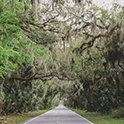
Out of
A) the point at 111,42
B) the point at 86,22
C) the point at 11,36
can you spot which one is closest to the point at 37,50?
the point at 11,36

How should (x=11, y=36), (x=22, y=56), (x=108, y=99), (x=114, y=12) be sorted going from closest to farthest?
→ (x=11, y=36), (x=22, y=56), (x=114, y=12), (x=108, y=99)

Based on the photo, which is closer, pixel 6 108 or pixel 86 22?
pixel 86 22

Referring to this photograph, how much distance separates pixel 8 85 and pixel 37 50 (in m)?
11.0

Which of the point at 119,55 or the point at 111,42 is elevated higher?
the point at 111,42

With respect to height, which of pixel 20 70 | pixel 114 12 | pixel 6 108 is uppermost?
pixel 114 12

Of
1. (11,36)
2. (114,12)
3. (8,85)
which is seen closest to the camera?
(11,36)

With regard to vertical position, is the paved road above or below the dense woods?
below

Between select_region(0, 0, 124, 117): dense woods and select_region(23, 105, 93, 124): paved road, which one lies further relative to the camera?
select_region(23, 105, 93, 124): paved road

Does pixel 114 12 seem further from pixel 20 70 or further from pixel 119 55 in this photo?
pixel 20 70

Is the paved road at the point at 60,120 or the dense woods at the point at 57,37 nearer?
the dense woods at the point at 57,37

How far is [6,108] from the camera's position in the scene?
21625 millimetres

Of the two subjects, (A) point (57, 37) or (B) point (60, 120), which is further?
(B) point (60, 120)

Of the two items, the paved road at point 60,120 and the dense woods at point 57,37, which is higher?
the dense woods at point 57,37

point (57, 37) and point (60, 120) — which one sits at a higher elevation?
point (57, 37)
